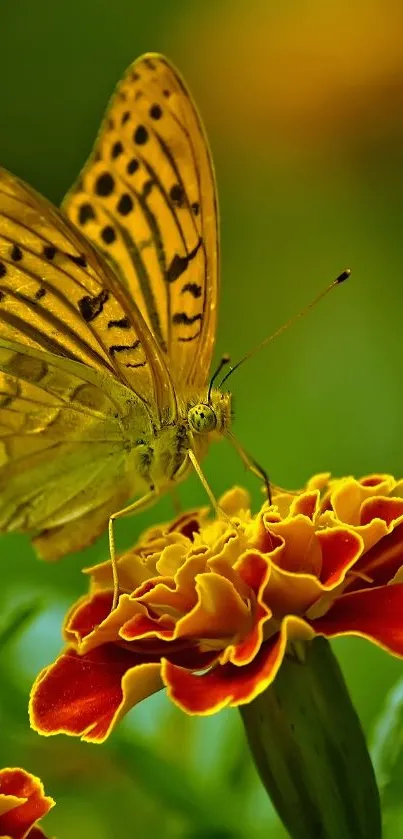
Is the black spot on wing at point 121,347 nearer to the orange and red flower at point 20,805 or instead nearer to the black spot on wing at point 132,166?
the black spot on wing at point 132,166

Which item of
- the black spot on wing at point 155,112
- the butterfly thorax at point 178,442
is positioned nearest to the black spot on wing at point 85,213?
the black spot on wing at point 155,112

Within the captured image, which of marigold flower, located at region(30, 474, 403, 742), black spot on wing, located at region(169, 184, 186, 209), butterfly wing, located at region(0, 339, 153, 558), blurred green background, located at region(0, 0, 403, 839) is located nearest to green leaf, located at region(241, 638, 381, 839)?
marigold flower, located at region(30, 474, 403, 742)

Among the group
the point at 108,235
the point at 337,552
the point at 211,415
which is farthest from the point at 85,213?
the point at 337,552

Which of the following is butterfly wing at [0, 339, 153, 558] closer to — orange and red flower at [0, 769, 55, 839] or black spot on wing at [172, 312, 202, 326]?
black spot on wing at [172, 312, 202, 326]

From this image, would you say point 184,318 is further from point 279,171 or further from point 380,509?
point 279,171

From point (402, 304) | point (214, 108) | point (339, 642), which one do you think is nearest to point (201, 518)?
point (339, 642)

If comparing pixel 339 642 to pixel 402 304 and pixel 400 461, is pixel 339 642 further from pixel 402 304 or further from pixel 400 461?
pixel 402 304
